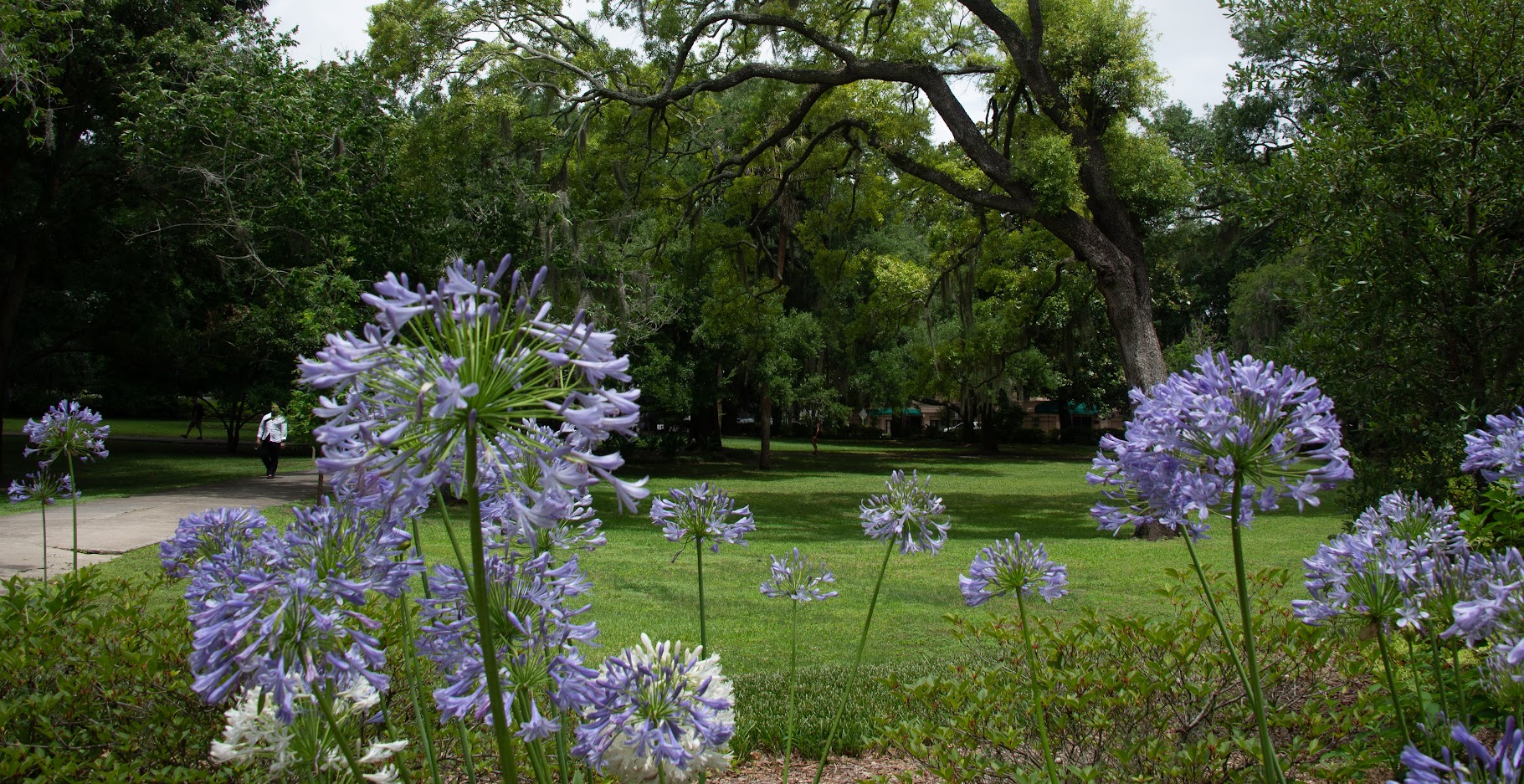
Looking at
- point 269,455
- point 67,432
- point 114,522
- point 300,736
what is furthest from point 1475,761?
point 269,455

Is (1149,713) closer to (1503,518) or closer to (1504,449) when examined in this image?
(1503,518)

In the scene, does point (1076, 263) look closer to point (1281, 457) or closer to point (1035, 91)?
point (1035, 91)

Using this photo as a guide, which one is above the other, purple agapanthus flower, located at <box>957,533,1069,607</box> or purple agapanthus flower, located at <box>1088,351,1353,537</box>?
purple agapanthus flower, located at <box>1088,351,1353,537</box>

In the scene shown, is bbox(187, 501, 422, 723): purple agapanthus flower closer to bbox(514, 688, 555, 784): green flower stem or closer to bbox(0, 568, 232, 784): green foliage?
bbox(514, 688, 555, 784): green flower stem

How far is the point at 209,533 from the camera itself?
1.70m

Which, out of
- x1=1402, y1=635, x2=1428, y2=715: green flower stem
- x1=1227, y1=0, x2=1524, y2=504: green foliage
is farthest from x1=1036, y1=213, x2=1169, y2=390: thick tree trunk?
x1=1402, y1=635, x2=1428, y2=715: green flower stem

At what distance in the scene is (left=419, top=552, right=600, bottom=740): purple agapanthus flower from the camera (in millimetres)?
1299

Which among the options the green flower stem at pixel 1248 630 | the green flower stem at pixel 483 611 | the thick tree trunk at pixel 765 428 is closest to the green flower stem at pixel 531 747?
the green flower stem at pixel 483 611

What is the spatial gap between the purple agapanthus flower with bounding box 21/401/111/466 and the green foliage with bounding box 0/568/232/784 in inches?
38.9

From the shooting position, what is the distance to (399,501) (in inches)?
40.8

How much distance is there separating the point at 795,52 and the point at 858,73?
2221mm

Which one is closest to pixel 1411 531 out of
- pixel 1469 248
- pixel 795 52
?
pixel 1469 248

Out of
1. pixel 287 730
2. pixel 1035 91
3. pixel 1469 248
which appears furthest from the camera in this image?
pixel 1035 91

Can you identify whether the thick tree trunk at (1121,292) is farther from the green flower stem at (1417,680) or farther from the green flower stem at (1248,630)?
the green flower stem at (1248,630)
